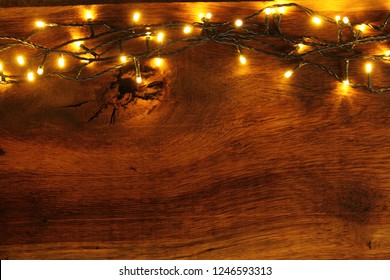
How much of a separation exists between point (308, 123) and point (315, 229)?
0.34 metres

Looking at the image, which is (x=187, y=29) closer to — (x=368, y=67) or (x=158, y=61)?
(x=158, y=61)

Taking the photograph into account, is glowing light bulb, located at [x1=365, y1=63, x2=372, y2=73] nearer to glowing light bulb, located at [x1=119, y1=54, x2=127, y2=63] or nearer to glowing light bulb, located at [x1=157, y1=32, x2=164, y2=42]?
glowing light bulb, located at [x1=157, y1=32, x2=164, y2=42]

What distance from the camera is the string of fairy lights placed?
1354 mm

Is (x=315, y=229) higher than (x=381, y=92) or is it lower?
lower

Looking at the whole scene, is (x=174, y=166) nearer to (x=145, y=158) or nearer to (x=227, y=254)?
(x=145, y=158)

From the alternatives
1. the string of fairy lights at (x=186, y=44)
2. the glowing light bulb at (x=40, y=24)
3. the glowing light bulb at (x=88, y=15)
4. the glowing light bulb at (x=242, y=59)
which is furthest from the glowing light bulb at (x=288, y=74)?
the glowing light bulb at (x=40, y=24)

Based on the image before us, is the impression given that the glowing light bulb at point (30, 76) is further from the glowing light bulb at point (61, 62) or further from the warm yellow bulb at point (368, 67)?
the warm yellow bulb at point (368, 67)

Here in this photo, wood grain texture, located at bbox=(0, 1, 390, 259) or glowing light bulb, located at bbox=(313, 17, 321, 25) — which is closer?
wood grain texture, located at bbox=(0, 1, 390, 259)

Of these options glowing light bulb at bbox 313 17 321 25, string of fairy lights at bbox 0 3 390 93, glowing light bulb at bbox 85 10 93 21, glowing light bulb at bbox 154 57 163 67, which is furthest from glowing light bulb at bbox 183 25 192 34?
glowing light bulb at bbox 313 17 321 25

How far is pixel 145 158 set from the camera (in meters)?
1.33

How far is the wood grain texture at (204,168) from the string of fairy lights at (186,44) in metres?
0.04

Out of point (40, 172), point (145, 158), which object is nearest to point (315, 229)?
point (145, 158)

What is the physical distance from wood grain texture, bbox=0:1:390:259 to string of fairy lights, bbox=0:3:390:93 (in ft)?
0.12

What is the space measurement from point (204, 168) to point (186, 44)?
433mm
